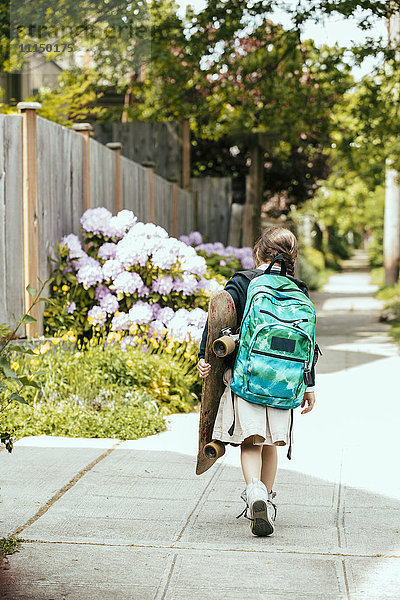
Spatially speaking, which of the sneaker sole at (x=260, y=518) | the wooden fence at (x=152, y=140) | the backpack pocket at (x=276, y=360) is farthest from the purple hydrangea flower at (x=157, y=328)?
the wooden fence at (x=152, y=140)

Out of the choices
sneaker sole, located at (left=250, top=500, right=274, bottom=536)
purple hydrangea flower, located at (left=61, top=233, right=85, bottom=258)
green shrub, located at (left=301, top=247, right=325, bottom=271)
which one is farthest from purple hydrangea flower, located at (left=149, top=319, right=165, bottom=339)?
green shrub, located at (left=301, top=247, right=325, bottom=271)

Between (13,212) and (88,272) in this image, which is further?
(88,272)

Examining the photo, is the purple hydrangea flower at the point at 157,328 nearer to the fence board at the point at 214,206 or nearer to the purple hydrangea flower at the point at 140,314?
the purple hydrangea flower at the point at 140,314

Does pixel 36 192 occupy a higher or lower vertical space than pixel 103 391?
higher

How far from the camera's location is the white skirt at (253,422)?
12.5 feet

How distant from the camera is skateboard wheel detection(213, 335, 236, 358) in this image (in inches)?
148

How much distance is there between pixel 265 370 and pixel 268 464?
58 centimetres

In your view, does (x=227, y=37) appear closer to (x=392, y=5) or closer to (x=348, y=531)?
(x=392, y=5)

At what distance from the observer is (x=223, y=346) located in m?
3.77

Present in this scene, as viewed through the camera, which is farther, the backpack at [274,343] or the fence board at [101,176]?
the fence board at [101,176]

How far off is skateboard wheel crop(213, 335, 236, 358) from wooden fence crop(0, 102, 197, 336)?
3.09 m

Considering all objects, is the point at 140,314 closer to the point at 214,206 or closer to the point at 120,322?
the point at 120,322

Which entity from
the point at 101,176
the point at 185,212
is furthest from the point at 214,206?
the point at 101,176

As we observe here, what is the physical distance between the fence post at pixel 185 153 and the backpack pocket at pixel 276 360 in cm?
964
